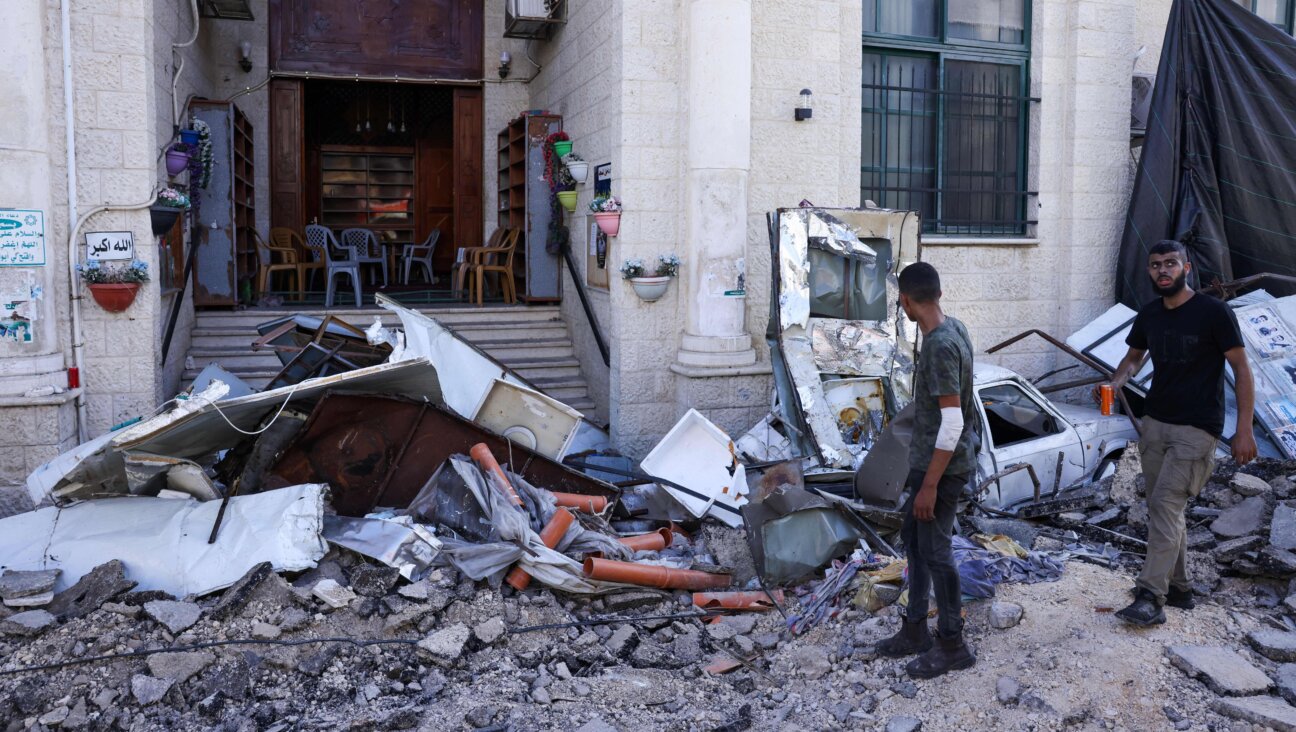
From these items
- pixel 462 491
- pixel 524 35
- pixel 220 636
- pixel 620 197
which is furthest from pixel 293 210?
pixel 220 636

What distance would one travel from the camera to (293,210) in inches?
511

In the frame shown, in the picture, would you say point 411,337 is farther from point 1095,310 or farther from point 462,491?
point 1095,310

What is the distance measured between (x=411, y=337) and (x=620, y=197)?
218cm

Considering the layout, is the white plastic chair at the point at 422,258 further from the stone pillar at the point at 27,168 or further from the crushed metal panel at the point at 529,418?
the stone pillar at the point at 27,168

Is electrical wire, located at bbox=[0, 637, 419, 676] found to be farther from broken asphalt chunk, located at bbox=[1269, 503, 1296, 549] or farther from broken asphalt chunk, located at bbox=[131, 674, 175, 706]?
broken asphalt chunk, located at bbox=[1269, 503, 1296, 549]

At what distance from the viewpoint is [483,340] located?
32.5 ft

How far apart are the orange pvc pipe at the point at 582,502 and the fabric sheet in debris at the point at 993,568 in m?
2.23

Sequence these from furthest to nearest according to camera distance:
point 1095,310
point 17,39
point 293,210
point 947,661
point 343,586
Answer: point 293,210, point 1095,310, point 17,39, point 343,586, point 947,661

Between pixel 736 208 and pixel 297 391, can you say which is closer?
pixel 297 391

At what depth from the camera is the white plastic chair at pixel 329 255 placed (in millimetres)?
10977

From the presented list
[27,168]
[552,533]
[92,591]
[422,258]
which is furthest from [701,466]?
[422,258]

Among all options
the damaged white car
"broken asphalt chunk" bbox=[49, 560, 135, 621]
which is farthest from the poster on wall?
the damaged white car

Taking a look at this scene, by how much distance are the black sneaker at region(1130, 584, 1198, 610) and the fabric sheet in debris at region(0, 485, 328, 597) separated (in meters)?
4.39

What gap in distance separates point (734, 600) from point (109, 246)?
4.90 metres
